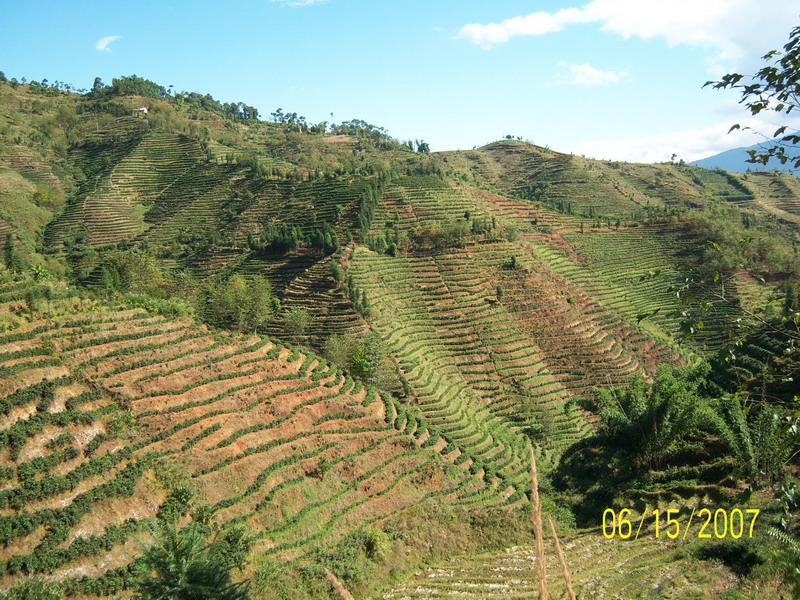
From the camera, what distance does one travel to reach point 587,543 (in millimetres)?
14578

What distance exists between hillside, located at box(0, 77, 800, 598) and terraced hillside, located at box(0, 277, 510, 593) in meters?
0.09

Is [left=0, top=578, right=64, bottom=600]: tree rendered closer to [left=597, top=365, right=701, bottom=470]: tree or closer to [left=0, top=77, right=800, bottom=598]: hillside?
[left=0, top=77, right=800, bottom=598]: hillside

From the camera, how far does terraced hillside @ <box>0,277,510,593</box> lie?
15406mm

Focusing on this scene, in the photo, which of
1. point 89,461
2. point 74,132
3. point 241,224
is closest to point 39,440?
point 89,461

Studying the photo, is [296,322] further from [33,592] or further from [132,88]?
[132,88]

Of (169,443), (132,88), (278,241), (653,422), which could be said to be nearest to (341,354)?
(169,443)

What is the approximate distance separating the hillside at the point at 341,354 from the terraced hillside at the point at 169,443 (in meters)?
0.09

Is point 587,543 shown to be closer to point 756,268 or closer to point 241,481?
point 241,481

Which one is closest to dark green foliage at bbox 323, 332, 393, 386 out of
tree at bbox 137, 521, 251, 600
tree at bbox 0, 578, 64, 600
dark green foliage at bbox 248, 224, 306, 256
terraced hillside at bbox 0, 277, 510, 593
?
terraced hillside at bbox 0, 277, 510, 593

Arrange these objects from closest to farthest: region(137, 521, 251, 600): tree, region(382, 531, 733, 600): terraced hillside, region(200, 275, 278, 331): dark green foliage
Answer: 1. region(382, 531, 733, 600): terraced hillside
2. region(137, 521, 251, 600): tree
3. region(200, 275, 278, 331): dark green foliage

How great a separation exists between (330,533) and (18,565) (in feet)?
30.1

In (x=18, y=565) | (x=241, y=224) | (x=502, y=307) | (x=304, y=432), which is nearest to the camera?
(x=18, y=565)

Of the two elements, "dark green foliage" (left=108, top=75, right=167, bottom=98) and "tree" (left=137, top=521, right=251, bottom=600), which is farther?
"dark green foliage" (left=108, top=75, right=167, bottom=98)

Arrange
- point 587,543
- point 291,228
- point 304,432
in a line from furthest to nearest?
point 291,228, point 304,432, point 587,543
